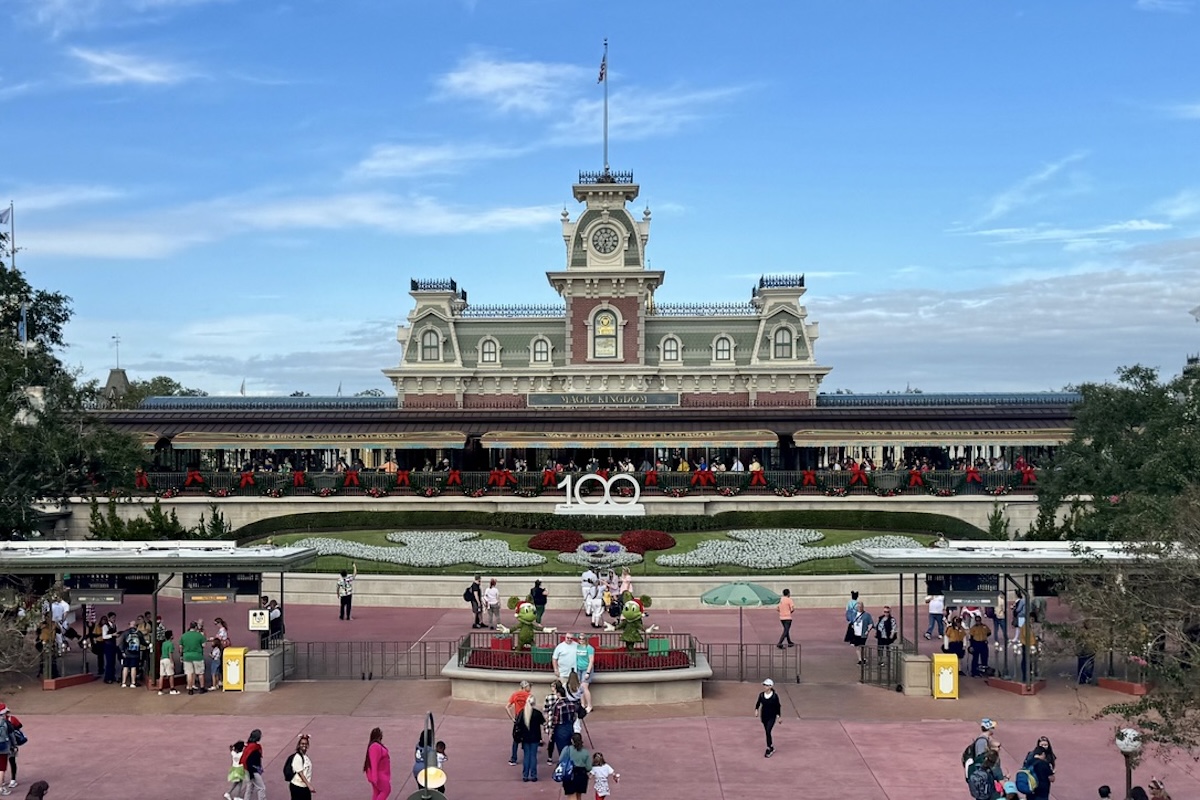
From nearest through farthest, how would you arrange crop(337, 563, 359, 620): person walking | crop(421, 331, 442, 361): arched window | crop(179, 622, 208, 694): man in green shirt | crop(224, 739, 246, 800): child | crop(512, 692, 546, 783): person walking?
crop(224, 739, 246, 800): child < crop(512, 692, 546, 783): person walking < crop(179, 622, 208, 694): man in green shirt < crop(337, 563, 359, 620): person walking < crop(421, 331, 442, 361): arched window

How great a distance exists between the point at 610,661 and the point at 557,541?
52.7 ft

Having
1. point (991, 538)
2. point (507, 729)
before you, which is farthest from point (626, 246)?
point (507, 729)

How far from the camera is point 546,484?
1806 inches

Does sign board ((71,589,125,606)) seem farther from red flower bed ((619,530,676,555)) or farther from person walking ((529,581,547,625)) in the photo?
red flower bed ((619,530,676,555))

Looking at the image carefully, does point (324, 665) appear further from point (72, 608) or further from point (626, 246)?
point (626, 246)

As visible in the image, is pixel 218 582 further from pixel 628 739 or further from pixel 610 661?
pixel 628 739

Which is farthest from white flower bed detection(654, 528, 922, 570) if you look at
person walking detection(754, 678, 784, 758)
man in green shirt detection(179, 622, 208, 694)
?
man in green shirt detection(179, 622, 208, 694)

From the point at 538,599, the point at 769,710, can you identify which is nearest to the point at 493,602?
the point at 538,599

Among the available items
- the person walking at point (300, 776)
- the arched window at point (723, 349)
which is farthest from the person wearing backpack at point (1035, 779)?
the arched window at point (723, 349)

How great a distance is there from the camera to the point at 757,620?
30.2m

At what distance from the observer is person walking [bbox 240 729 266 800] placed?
14.8 metres

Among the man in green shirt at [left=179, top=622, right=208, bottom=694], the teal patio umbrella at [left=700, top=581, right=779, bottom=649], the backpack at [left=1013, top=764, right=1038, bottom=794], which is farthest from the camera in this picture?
the teal patio umbrella at [left=700, top=581, right=779, bottom=649]

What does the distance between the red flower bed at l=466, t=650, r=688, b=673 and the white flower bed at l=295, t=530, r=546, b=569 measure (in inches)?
Result: 503

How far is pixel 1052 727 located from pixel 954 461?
36.5 m
